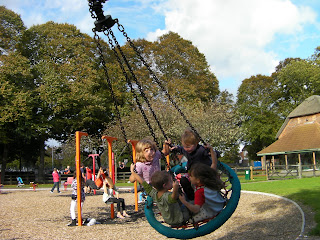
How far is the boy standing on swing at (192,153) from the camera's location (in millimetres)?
5168

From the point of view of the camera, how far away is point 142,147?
5656 mm

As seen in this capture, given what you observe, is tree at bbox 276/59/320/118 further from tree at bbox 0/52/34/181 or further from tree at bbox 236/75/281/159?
tree at bbox 0/52/34/181

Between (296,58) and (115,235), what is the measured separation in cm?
5351

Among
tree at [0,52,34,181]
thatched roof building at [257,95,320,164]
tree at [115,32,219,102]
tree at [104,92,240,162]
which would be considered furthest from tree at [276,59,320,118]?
tree at [0,52,34,181]

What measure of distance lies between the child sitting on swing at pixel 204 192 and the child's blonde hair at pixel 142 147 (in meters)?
0.94

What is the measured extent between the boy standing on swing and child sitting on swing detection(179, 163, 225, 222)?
24 centimetres

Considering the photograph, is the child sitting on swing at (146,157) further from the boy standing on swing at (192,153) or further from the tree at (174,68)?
the tree at (174,68)

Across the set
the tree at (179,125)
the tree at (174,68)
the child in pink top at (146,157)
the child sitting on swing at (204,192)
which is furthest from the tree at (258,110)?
the child sitting on swing at (204,192)

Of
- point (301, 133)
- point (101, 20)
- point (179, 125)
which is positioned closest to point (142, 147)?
point (101, 20)

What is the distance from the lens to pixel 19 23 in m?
35.9

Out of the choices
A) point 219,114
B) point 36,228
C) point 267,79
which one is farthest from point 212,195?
point 267,79

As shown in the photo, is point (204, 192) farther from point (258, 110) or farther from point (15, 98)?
point (258, 110)

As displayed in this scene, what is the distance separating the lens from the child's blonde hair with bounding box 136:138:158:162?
561 cm

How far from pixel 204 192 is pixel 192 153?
25.6 inches
